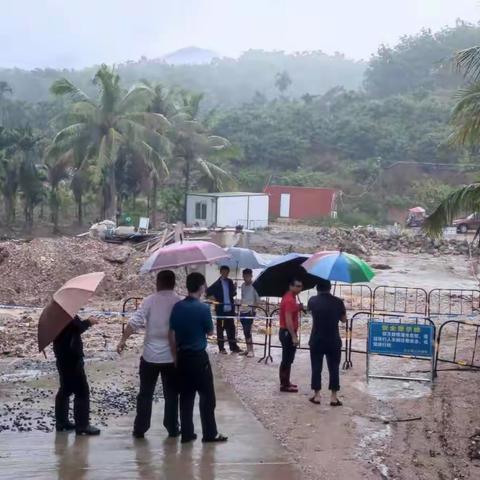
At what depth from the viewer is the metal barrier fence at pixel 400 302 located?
65.2ft

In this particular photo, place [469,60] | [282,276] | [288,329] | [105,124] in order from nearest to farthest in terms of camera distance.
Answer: [288,329], [282,276], [469,60], [105,124]

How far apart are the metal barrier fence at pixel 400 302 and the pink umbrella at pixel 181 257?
33.0 ft

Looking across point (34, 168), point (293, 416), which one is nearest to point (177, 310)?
point (293, 416)

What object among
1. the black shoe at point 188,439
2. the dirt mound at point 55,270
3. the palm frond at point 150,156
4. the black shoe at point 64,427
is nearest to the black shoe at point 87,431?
the black shoe at point 64,427

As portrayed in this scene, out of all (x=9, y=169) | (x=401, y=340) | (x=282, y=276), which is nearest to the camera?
(x=401, y=340)

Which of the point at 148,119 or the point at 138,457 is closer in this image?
the point at 138,457

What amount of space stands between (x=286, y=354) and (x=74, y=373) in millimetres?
3122

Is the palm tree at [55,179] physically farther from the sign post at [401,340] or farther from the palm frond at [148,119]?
the sign post at [401,340]

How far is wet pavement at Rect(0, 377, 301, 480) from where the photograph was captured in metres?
6.51

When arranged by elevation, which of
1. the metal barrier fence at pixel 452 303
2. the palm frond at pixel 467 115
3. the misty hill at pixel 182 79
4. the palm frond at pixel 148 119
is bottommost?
the metal barrier fence at pixel 452 303

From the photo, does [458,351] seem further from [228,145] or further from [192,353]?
[228,145]

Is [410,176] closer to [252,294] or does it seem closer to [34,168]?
[34,168]

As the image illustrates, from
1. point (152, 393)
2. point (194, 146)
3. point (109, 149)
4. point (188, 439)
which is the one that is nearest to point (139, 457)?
point (188, 439)

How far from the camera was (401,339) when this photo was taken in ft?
33.0
